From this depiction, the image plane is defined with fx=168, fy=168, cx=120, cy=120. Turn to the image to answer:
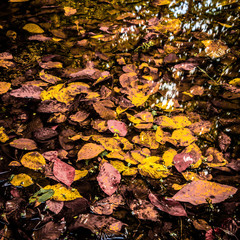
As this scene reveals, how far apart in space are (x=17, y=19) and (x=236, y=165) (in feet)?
7.03

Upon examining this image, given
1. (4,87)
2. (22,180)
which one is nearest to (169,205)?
(22,180)

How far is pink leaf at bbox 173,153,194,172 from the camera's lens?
797 millimetres

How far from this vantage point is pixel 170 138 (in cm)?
92

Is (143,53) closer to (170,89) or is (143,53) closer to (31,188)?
(170,89)

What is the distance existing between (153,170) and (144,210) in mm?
176

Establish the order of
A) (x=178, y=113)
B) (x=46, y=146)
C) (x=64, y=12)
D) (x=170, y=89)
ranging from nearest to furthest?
1. (x=46, y=146)
2. (x=178, y=113)
3. (x=170, y=89)
4. (x=64, y=12)

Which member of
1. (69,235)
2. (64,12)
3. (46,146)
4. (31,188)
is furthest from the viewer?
(64,12)

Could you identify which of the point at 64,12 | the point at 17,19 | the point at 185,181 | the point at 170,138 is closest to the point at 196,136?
the point at 170,138

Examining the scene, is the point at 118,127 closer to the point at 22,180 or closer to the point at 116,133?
the point at 116,133

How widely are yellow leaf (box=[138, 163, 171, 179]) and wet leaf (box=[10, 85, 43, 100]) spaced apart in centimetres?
76

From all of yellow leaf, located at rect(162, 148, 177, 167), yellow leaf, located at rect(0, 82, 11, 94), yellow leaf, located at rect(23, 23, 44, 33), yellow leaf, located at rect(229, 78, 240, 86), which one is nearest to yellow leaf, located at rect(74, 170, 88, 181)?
yellow leaf, located at rect(162, 148, 177, 167)

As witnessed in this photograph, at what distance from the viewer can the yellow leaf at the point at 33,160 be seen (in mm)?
802

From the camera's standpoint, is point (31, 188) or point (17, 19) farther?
point (17, 19)

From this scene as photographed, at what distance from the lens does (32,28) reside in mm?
1571
